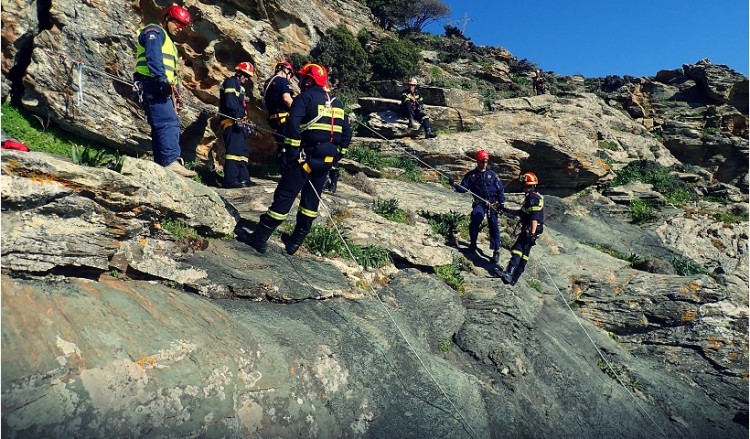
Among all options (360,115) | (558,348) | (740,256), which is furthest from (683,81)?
(558,348)

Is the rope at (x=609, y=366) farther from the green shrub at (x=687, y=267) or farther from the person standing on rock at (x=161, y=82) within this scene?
the person standing on rock at (x=161, y=82)

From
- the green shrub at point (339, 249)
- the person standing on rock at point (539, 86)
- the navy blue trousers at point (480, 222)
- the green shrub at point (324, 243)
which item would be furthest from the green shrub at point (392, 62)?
the green shrub at point (324, 243)

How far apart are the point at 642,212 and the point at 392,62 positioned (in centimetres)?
1154

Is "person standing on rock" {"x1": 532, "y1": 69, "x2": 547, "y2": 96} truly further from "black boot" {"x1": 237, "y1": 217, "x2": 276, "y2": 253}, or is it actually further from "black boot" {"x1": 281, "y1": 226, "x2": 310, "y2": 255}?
"black boot" {"x1": 237, "y1": 217, "x2": 276, "y2": 253}

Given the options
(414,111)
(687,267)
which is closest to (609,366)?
(687,267)

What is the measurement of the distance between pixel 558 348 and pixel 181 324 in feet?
18.2

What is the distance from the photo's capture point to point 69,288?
3.92 m

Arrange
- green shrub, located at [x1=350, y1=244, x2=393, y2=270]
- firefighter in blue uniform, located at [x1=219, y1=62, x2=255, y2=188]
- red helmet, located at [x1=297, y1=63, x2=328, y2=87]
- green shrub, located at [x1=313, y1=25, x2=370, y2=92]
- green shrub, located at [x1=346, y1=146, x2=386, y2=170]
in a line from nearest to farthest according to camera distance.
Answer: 1. red helmet, located at [x1=297, y1=63, x2=328, y2=87]
2. green shrub, located at [x1=350, y1=244, x2=393, y2=270]
3. firefighter in blue uniform, located at [x1=219, y1=62, x2=255, y2=188]
4. green shrub, located at [x1=346, y1=146, x2=386, y2=170]
5. green shrub, located at [x1=313, y1=25, x2=370, y2=92]

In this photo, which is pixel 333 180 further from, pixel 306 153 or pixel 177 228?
pixel 177 228

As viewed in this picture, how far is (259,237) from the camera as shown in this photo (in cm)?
618

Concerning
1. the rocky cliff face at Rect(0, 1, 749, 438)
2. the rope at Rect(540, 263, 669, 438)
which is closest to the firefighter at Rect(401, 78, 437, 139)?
the rocky cliff face at Rect(0, 1, 749, 438)

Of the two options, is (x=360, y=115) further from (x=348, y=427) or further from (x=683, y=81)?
(x=683, y=81)

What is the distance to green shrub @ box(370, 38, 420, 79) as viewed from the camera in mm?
21688

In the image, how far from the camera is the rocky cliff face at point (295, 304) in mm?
3678
